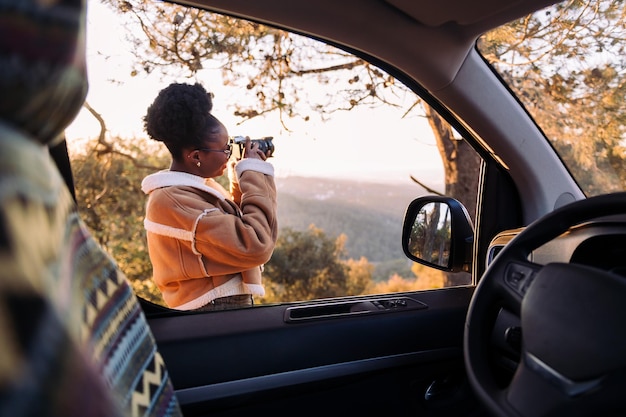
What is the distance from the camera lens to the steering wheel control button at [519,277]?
1365 mm

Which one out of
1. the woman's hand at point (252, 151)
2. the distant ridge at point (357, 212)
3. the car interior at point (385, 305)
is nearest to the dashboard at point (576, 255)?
the car interior at point (385, 305)

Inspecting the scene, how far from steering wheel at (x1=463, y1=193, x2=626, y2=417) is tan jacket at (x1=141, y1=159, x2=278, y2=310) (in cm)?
111

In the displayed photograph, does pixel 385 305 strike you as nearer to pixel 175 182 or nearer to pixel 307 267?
pixel 175 182

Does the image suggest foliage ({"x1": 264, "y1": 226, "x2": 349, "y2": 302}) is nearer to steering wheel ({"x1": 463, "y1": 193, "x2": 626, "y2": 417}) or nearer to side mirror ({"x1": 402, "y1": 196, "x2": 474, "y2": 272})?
side mirror ({"x1": 402, "y1": 196, "x2": 474, "y2": 272})

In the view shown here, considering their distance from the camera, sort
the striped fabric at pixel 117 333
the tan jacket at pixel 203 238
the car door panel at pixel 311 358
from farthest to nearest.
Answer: the tan jacket at pixel 203 238, the car door panel at pixel 311 358, the striped fabric at pixel 117 333

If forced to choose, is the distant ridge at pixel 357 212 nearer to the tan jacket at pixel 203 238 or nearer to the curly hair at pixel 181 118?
the curly hair at pixel 181 118

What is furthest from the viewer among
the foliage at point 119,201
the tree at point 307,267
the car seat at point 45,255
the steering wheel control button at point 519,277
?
the tree at point 307,267

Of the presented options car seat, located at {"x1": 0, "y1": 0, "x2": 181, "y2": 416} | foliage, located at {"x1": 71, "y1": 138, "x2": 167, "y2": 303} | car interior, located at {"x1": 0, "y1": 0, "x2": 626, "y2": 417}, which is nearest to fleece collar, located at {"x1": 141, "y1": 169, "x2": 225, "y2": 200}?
car interior, located at {"x1": 0, "y1": 0, "x2": 626, "y2": 417}

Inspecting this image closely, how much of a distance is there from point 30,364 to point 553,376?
1.11 metres

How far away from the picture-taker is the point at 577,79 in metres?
3.08

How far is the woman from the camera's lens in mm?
2277

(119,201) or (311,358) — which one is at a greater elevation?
(119,201)

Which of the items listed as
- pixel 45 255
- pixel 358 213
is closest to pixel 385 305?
pixel 45 255

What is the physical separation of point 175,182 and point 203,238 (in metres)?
0.30
